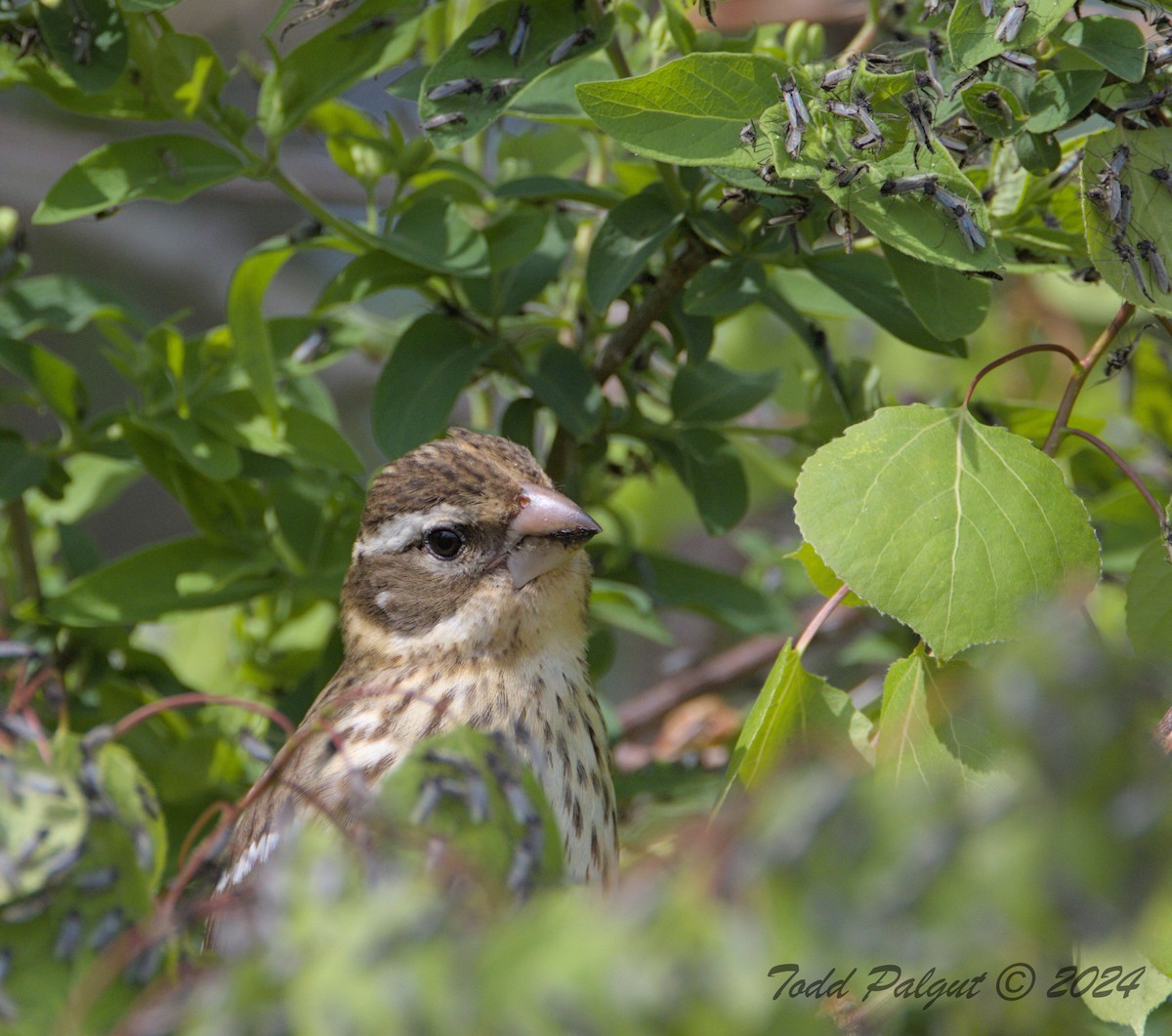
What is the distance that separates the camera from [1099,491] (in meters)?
2.82

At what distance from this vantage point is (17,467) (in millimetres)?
2521

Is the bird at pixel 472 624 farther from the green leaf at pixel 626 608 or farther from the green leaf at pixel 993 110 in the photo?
the green leaf at pixel 993 110

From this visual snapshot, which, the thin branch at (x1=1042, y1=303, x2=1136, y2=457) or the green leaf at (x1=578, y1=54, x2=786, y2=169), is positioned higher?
the green leaf at (x1=578, y1=54, x2=786, y2=169)

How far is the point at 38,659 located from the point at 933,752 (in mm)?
1436

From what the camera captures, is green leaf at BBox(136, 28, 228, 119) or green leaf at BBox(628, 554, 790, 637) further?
green leaf at BBox(628, 554, 790, 637)

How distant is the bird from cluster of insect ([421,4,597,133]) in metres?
0.64

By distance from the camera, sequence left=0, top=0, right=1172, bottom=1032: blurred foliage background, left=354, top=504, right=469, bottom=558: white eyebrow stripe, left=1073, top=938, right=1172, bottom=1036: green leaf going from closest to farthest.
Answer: left=0, top=0, right=1172, bottom=1032: blurred foliage background → left=1073, top=938, right=1172, bottom=1036: green leaf → left=354, top=504, right=469, bottom=558: white eyebrow stripe

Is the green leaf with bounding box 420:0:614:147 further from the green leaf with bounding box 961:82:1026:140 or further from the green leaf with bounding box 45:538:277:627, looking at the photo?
the green leaf with bounding box 45:538:277:627

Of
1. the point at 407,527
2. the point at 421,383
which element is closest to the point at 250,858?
the point at 407,527

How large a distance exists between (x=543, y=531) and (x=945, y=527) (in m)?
0.87

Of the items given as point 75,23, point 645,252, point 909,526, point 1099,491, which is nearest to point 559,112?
point 645,252

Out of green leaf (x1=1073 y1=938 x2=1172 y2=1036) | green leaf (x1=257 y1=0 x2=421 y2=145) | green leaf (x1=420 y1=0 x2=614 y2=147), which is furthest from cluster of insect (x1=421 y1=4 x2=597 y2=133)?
green leaf (x1=1073 y1=938 x2=1172 y2=1036)

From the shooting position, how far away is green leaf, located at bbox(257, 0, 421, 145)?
225 centimetres

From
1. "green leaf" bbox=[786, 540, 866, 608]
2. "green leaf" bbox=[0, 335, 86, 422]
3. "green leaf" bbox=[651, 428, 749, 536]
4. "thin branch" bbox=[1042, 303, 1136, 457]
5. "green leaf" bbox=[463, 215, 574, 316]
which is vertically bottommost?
"green leaf" bbox=[651, 428, 749, 536]
